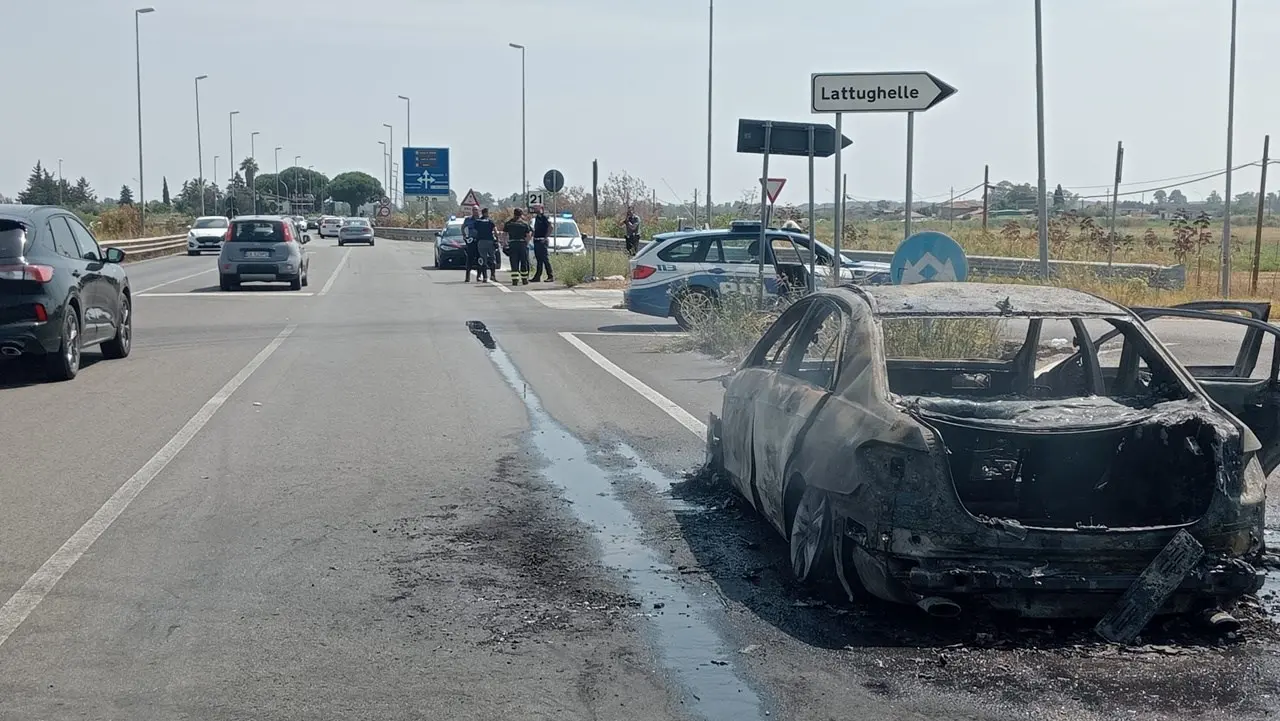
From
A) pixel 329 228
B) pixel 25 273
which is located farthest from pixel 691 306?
pixel 329 228

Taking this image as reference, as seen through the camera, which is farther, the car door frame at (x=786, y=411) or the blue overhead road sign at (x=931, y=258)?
the blue overhead road sign at (x=931, y=258)

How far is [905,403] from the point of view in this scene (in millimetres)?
5918

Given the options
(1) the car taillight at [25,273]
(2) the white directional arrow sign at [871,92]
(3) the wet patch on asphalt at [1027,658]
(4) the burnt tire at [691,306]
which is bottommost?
(3) the wet patch on asphalt at [1027,658]

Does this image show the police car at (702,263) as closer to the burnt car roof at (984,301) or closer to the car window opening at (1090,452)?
the burnt car roof at (984,301)

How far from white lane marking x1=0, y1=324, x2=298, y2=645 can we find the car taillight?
2228mm

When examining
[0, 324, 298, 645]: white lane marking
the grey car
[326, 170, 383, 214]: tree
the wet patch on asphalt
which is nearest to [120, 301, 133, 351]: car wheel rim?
[0, 324, 298, 645]: white lane marking

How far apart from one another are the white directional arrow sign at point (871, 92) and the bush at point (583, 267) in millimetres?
18001

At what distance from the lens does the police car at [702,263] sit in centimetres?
1969

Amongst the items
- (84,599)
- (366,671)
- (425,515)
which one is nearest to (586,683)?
(366,671)

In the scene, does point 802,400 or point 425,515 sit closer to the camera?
point 802,400

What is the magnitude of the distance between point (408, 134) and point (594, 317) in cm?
7277

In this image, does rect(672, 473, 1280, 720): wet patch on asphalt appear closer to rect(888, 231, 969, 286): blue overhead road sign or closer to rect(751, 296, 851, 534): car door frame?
rect(751, 296, 851, 534): car door frame

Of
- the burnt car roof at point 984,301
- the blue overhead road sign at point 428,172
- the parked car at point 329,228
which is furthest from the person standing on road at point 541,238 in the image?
the parked car at point 329,228

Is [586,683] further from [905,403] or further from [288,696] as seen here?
[905,403]
